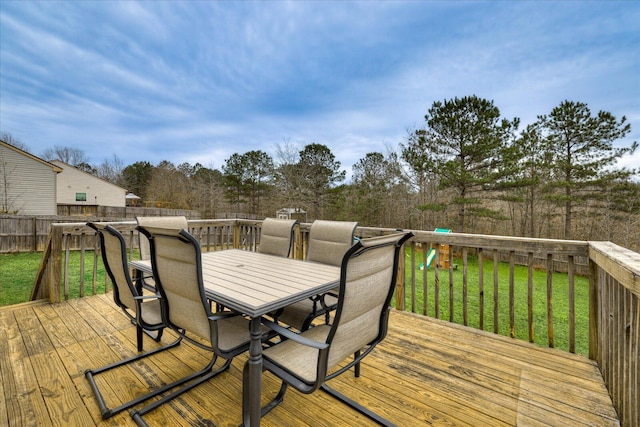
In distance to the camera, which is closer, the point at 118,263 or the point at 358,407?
the point at 358,407

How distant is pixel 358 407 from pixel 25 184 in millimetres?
18392

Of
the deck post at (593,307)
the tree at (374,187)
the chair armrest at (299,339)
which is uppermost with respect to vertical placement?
the tree at (374,187)

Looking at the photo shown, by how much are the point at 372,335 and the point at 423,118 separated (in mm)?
12562

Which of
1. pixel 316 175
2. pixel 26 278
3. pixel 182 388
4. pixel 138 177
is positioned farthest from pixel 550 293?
pixel 138 177

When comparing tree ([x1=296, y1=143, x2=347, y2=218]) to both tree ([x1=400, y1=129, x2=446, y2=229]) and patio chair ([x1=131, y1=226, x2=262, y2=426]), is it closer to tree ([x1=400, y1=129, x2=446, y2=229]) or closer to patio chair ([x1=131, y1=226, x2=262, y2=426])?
tree ([x1=400, y1=129, x2=446, y2=229])

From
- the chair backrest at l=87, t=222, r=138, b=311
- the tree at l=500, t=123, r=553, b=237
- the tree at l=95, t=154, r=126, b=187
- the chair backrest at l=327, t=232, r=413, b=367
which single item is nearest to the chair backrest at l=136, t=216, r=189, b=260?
the chair backrest at l=87, t=222, r=138, b=311

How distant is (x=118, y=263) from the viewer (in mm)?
1861

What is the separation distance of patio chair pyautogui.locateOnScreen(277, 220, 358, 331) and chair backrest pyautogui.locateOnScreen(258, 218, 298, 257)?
0.26m

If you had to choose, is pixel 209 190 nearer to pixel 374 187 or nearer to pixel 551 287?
pixel 374 187

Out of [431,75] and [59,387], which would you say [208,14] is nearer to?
[431,75]

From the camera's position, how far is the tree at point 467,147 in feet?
35.6

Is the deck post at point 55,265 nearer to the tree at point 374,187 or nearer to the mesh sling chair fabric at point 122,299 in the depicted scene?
the mesh sling chair fabric at point 122,299

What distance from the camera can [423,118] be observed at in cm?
1224

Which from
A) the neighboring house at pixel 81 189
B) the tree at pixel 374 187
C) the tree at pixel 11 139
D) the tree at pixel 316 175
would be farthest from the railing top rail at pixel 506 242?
the tree at pixel 11 139
